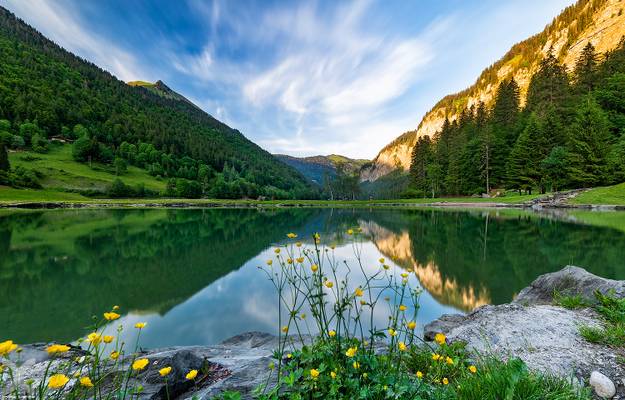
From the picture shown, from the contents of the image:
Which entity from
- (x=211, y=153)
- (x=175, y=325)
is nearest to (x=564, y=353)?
(x=175, y=325)

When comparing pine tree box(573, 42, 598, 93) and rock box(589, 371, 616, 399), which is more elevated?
pine tree box(573, 42, 598, 93)

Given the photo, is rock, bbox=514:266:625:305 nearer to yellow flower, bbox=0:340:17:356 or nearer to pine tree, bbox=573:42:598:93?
yellow flower, bbox=0:340:17:356

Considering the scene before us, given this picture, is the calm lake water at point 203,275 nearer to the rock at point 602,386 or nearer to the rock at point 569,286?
the rock at point 569,286

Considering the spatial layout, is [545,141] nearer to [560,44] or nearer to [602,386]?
[602,386]

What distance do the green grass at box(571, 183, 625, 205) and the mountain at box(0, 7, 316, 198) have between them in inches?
3893

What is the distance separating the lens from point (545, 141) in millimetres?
49031

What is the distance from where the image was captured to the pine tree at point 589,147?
38875 millimetres

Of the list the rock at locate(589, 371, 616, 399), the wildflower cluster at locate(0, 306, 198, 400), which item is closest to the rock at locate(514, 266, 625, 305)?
the rock at locate(589, 371, 616, 399)

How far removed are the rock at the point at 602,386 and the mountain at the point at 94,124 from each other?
327 ft

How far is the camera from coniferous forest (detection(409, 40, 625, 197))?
40406 millimetres

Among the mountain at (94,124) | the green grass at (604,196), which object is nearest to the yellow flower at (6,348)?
the green grass at (604,196)

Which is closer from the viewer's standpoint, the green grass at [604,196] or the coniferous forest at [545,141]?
the green grass at [604,196]

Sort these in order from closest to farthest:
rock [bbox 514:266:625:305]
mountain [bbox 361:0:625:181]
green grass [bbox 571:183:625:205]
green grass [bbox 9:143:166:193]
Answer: rock [bbox 514:266:625:305], green grass [bbox 571:183:625:205], green grass [bbox 9:143:166:193], mountain [bbox 361:0:625:181]

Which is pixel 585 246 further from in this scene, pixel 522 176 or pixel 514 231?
pixel 522 176
